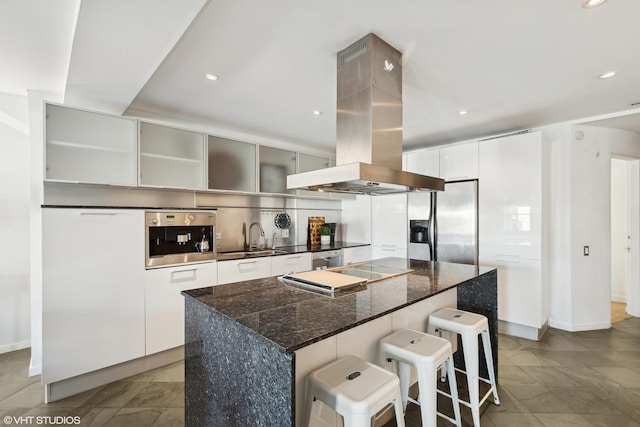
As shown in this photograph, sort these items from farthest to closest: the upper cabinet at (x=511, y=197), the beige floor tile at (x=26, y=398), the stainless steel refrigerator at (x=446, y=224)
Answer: the stainless steel refrigerator at (x=446, y=224)
the upper cabinet at (x=511, y=197)
the beige floor tile at (x=26, y=398)

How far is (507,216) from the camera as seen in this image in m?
3.22

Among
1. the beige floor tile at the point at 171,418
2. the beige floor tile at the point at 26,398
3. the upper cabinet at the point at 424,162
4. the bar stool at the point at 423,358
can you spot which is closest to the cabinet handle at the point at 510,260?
the upper cabinet at the point at 424,162

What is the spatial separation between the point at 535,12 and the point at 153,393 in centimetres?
344

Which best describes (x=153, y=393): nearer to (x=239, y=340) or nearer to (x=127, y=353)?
A: (x=127, y=353)

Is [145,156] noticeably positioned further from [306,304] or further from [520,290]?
[520,290]

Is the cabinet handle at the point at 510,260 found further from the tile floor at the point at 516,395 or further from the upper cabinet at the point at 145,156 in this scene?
the upper cabinet at the point at 145,156

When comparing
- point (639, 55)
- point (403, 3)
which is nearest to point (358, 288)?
point (403, 3)

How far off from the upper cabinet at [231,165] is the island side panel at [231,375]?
6.25 feet

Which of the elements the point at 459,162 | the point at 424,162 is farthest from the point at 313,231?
the point at 459,162

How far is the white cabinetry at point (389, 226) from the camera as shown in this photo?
3.98 m

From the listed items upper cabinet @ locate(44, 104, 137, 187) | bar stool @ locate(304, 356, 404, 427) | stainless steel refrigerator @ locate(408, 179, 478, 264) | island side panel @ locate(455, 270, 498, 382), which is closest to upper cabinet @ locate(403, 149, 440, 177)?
stainless steel refrigerator @ locate(408, 179, 478, 264)

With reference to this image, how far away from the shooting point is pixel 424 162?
384 centimetres

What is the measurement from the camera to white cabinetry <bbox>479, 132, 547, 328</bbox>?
10.0ft

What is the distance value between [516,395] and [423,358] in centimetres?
136
